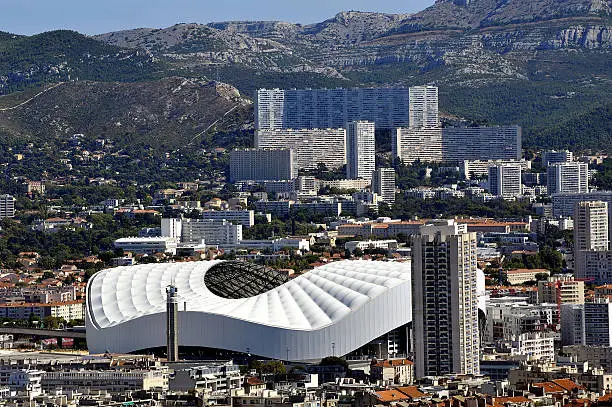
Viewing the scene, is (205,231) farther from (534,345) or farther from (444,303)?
(444,303)

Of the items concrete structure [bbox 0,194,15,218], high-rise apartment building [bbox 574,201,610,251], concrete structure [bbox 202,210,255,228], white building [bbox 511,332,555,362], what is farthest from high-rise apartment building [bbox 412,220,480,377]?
concrete structure [bbox 0,194,15,218]

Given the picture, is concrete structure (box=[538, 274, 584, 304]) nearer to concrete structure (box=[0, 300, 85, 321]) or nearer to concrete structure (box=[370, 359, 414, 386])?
concrete structure (box=[0, 300, 85, 321])

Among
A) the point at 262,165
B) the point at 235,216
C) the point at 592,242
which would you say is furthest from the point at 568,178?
the point at 592,242

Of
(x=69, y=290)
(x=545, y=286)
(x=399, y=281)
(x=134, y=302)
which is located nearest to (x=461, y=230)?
(x=399, y=281)

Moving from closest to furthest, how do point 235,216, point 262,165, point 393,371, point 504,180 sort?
1. point 393,371
2. point 235,216
3. point 504,180
4. point 262,165

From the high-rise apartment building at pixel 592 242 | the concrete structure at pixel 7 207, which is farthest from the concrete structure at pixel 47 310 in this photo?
the concrete structure at pixel 7 207

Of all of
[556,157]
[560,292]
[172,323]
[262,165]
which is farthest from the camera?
[556,157]
